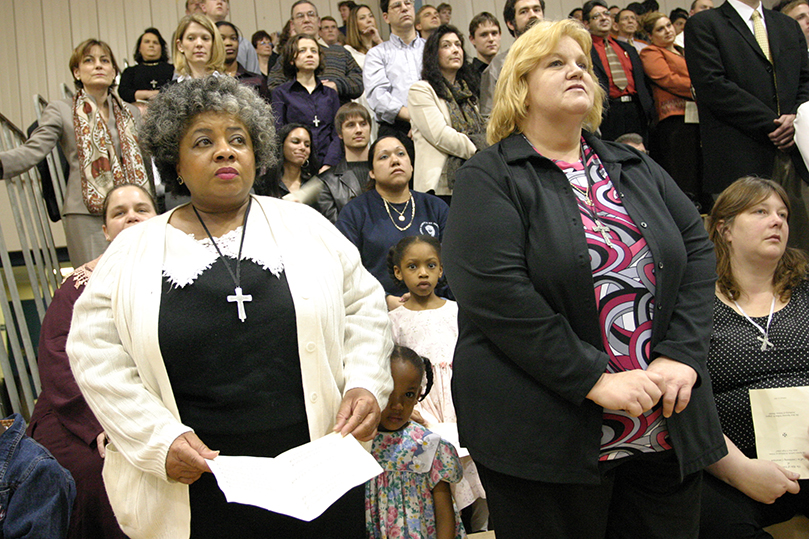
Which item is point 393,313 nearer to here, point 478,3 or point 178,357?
point 178,357

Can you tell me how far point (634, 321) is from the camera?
1524 millimetres

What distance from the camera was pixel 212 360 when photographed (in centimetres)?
153

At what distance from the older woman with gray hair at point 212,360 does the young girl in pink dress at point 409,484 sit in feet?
1.71

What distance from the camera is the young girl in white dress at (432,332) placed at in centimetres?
249

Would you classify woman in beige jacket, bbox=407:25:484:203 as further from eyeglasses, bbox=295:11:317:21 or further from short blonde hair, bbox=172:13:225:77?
eyeglasses, bbox=295:11:317:21

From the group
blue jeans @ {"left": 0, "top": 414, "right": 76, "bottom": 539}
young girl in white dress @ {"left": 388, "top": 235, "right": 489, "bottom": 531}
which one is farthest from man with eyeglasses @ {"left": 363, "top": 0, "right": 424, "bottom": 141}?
blue jeans @ {"left": 0, "top": 414, "right": 76, "bottom": 539}

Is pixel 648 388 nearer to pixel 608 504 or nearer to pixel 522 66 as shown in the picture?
pixel 608 504

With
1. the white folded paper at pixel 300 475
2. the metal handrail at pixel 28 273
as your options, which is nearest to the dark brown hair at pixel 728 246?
the white folded paper at pixel 300 475

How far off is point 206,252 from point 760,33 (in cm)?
351

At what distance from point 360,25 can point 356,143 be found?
2.49 meters

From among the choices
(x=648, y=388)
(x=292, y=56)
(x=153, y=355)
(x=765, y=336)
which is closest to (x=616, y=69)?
(x=292, y=56)

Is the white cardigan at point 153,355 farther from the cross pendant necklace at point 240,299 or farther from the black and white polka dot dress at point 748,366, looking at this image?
the black and white polka dot dress at point 748,366

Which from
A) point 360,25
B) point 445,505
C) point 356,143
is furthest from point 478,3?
point 445,505

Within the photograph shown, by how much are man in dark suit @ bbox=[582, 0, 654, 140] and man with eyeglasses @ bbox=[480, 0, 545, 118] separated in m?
0.62
